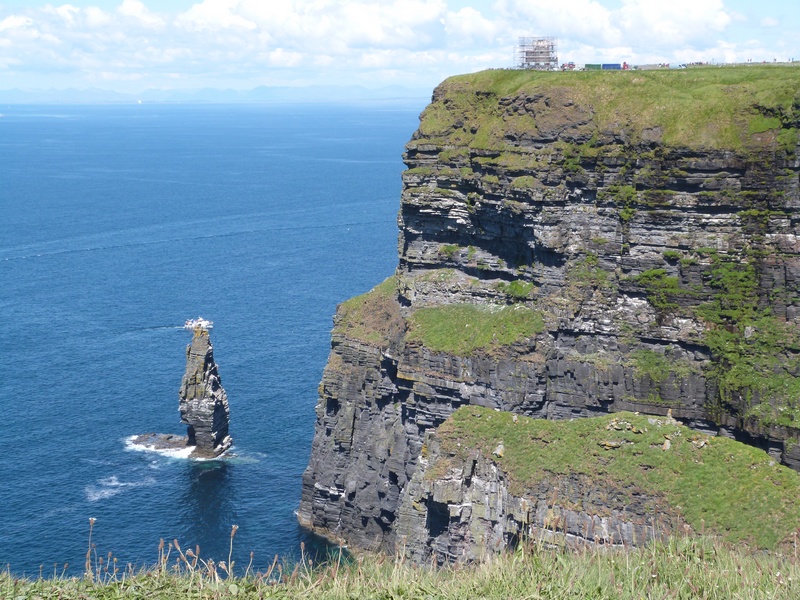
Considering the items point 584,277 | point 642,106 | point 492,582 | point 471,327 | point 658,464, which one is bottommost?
point 658,464

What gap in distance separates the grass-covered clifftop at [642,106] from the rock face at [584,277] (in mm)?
169

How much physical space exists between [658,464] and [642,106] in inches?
1204

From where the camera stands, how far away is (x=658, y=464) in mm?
71312

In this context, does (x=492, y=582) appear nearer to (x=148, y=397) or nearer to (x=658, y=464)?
(x=658, y=464)

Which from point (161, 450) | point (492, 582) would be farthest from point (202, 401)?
point (492, 582)

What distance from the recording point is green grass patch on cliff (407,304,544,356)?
85.9 m

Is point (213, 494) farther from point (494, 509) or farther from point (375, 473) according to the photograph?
point (494, 509)

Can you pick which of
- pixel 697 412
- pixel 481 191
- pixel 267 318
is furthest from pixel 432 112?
pixel 267 318

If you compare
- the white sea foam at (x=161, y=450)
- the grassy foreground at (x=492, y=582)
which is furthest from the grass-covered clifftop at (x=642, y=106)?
the grassy foreground at (x=492, y=582)

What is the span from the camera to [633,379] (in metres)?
83.9

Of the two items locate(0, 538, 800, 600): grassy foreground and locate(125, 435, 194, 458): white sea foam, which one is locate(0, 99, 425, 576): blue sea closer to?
locate(125, 435, 194, 458): white sea foam

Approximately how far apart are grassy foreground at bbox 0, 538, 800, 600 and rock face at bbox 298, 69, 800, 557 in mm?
36021

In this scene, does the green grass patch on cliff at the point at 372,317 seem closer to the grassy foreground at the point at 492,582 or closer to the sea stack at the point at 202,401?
the sea stack at the point at 202,401

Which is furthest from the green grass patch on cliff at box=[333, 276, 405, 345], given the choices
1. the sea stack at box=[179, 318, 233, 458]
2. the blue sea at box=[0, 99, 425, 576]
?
the sea stack at box=[179, 318, 233, 458]
